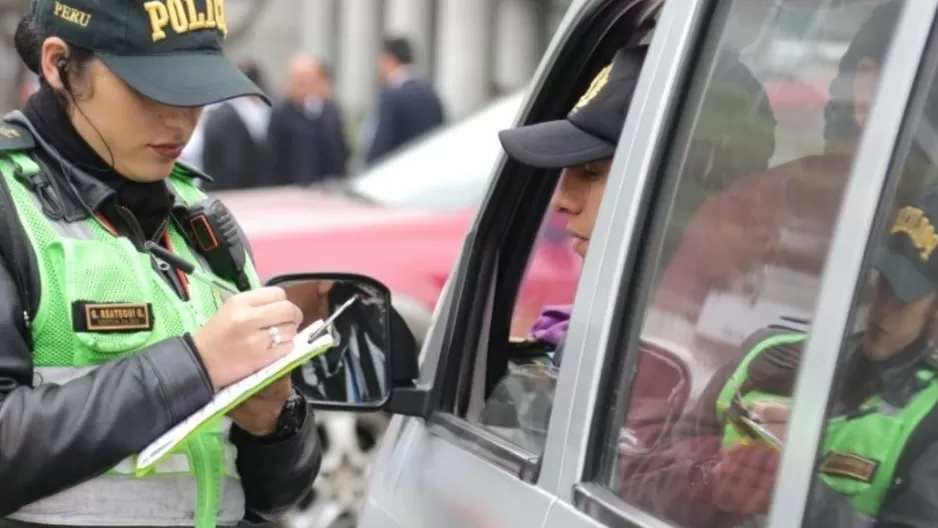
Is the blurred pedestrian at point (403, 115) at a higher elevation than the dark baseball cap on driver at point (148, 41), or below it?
below

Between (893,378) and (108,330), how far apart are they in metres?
1.05

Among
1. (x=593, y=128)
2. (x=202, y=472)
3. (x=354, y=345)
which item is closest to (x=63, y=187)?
(x=202, y=472)

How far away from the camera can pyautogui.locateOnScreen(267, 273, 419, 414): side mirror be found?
2.55 meters

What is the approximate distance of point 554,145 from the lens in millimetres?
2320

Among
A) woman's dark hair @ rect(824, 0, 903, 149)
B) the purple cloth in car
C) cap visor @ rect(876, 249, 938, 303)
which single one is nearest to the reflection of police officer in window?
the purple cloth in car

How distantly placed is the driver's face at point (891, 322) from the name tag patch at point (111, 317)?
103cm

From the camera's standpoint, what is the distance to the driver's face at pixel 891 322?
4.93 feet

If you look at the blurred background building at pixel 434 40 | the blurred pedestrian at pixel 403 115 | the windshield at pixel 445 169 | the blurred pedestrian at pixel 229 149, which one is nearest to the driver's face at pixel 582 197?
the windshield at pixel 445 169

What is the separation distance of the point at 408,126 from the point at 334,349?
804 cm

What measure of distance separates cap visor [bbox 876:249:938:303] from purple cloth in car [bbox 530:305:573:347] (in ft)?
3.71

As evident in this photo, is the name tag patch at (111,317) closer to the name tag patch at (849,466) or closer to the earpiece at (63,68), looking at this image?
the earpiece at (63,68)

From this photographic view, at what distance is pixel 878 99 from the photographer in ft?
4.95

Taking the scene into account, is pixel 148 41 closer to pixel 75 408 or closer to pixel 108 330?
pixel 108 330

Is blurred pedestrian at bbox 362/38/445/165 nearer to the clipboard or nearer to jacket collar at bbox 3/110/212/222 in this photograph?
jacket collar at bbox 3/110/212/222
